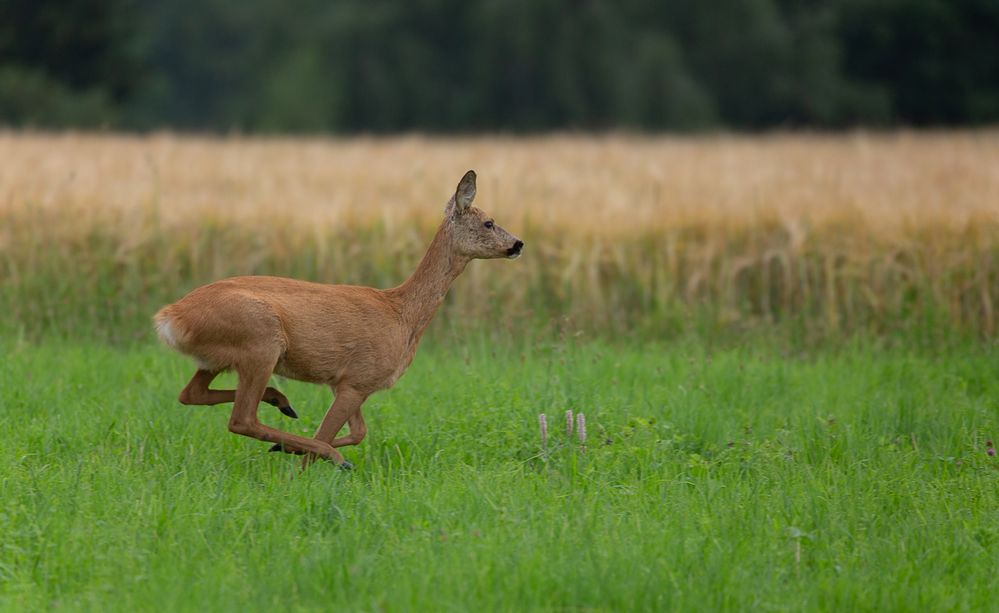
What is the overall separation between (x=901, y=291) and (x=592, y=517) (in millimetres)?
6485

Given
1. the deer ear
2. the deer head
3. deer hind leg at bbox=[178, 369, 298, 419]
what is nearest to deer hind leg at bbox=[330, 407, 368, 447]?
deer hind leg at bbox=[178, 369, 298, 419]

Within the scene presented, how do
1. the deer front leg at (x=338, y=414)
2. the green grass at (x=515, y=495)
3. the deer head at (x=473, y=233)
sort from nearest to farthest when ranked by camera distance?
the green grass at (x=515, y=495) < the deer front leg at (x=338, y=414) < the deer head at (x=473, y=233)

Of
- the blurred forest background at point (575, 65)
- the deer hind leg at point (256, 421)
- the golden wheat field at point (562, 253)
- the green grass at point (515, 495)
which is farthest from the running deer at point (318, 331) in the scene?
the blurred forest background at point (575, 65)

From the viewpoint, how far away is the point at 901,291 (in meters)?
11.2

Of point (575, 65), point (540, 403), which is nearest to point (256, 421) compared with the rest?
point (540, 403)

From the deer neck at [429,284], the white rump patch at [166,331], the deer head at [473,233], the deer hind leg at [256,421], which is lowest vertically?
the deer hind leg at [256,421]

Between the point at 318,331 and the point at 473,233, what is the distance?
1.08 meters

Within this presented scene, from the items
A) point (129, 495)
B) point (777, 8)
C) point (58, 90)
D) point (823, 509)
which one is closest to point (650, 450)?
point (823, 509)

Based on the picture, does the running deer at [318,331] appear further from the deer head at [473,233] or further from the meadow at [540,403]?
the meadow at [540,403]

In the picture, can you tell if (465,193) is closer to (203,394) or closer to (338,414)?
(338,414)

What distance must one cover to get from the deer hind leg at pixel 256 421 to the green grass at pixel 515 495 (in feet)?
0.47

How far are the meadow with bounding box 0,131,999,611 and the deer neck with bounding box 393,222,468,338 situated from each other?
673 mm

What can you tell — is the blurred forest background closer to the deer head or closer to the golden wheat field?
the golden wheat field

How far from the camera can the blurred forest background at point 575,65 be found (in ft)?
135
